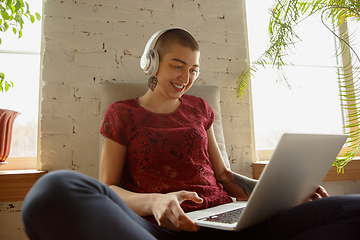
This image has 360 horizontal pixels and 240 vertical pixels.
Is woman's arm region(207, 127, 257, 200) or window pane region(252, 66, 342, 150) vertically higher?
window pane region(252, 66, 342, 150)

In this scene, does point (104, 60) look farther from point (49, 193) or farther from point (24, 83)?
point (49, 193)

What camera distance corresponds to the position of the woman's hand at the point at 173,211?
1.94 feet

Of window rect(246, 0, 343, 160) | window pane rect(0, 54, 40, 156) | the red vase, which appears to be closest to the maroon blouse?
the red vase

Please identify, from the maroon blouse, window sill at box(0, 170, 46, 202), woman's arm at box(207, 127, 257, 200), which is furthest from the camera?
window sill at box(0, 170, 46, 202)

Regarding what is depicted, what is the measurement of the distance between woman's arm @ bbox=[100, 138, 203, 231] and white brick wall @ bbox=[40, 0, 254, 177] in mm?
543

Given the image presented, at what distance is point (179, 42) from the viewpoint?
1.11 m

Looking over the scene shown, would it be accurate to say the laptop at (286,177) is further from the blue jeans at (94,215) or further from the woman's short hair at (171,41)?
the woman's short hair at (171,41)

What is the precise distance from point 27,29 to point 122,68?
671mm

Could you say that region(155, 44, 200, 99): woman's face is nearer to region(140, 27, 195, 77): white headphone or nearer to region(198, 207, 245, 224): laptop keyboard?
region(140, 27, 195, 77): white headphone

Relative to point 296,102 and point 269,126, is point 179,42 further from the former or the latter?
point 296,102

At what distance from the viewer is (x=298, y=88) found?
2170 millimetres

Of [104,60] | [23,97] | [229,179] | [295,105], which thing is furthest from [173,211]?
[295,105]

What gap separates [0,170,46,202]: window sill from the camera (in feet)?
4.23

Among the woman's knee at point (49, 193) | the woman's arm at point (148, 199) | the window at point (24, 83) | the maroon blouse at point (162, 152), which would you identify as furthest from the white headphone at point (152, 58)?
the window at point (24, 83)
